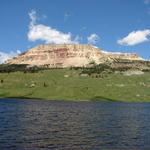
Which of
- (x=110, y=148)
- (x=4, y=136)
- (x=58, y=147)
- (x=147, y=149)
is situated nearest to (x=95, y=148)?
(x=110, y=148)

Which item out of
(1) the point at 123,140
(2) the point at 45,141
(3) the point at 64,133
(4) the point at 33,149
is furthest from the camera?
(3) the point at 64,133

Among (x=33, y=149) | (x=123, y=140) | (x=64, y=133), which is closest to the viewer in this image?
(x=33, y=149)

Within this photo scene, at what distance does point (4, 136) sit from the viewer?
4988cm

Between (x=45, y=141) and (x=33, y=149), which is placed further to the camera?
(x=45, y=141)

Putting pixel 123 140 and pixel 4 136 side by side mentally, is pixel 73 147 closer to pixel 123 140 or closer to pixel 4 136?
pixel 123 140

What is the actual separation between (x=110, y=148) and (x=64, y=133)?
16.1 meters

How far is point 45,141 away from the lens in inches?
1850

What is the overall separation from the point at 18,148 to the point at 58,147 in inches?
278

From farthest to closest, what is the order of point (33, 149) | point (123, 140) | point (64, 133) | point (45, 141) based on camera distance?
point (64, 133), point (123, 140), point (45, 141), point (33, 149)

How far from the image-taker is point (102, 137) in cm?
5250

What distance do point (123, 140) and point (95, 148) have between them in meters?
10.5

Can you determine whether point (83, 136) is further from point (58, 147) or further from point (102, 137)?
point (58, 147)

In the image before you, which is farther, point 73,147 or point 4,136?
point 4,136

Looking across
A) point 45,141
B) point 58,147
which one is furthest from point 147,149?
point 45,141
